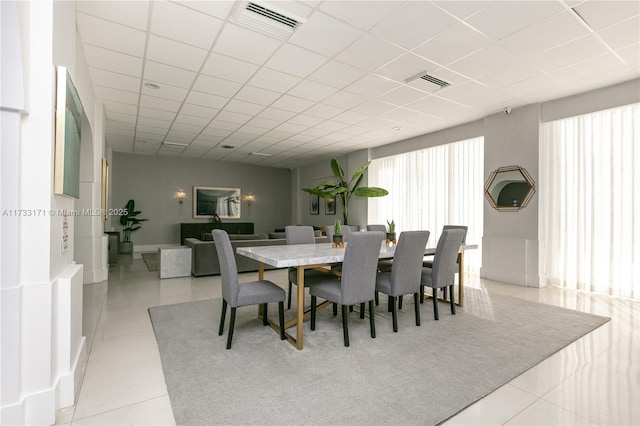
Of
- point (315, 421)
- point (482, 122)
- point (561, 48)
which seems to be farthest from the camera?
point (482, 122)

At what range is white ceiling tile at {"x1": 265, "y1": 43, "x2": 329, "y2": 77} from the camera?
132 inches

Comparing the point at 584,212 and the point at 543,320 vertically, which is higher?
the point at 584,212

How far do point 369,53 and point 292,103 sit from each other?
179cm

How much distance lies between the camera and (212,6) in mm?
2643

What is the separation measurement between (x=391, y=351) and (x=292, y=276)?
1.30 m

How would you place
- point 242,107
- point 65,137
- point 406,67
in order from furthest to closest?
1. point 242,107
2. point 406,67
3. point 65,137

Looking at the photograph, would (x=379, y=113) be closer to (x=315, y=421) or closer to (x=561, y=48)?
(x=561, y=48)

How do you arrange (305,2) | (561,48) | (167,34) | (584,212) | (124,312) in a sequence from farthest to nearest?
(584,212), (124,312), (561,48), (167,34), (305,2)

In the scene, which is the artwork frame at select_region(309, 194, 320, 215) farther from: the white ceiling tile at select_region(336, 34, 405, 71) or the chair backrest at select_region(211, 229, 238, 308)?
the chair backrest at select_region(211, 229, 238, 308)

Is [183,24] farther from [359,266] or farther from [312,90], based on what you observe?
[359,266]

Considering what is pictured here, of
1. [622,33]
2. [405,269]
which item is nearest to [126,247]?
[405,269]

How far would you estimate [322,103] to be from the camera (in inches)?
193

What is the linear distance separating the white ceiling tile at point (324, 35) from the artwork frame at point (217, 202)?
7981mm

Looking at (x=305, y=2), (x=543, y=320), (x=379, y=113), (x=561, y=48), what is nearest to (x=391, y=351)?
(x=543, y=320)
